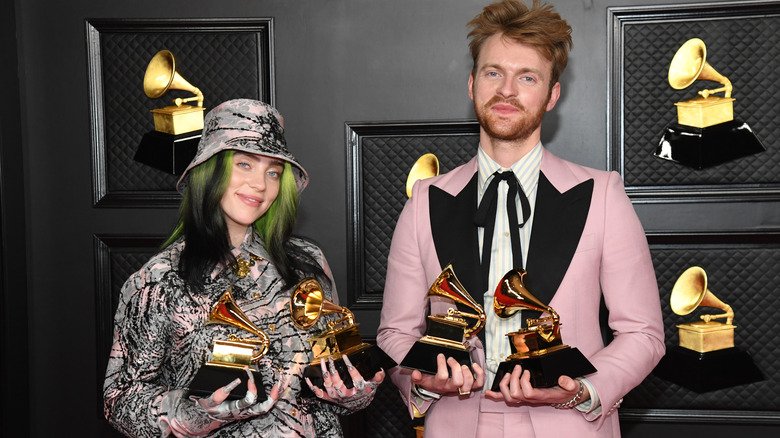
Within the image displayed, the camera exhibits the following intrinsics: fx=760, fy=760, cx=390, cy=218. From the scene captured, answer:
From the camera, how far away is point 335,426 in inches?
88.7

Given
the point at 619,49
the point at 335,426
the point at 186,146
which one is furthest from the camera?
the point at 186,146

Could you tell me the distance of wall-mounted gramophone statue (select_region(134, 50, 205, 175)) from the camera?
10.8ft

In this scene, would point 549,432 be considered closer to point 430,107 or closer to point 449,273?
point 449,273

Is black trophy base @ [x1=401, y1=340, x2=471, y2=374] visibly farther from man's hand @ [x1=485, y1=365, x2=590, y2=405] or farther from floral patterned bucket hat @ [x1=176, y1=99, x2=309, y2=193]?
floral patterned bucket hat @ [x1=176, y1=99, x2=309, y2=193]

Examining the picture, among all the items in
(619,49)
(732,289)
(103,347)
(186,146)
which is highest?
(619,49)

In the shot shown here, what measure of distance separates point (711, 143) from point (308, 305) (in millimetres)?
1936

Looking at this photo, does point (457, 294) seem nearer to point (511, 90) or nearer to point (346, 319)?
point (346, 319)

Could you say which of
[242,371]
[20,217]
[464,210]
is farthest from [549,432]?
[20,217]

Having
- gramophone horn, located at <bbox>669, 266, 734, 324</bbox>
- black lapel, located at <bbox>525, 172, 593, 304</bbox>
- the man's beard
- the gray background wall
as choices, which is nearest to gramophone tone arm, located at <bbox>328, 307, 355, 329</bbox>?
black lapel, located at <bbox>525, 172, 593, 304</bbox>

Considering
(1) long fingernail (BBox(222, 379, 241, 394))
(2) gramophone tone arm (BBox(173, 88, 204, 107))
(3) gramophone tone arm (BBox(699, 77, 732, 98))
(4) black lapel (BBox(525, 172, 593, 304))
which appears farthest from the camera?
(2) gramophone tone arm (BBox(173, 88, 204, 107))

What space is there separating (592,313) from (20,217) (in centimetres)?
255

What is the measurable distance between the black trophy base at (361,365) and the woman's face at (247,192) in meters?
0.47

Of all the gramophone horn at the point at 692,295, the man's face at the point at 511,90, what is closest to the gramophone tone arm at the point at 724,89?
the gramophone horn at the point at 692,295

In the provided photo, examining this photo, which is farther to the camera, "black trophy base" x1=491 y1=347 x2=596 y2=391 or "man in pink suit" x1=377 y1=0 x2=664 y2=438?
"man in pink suit" x1=377 y1=0 x2=664 y2=438
